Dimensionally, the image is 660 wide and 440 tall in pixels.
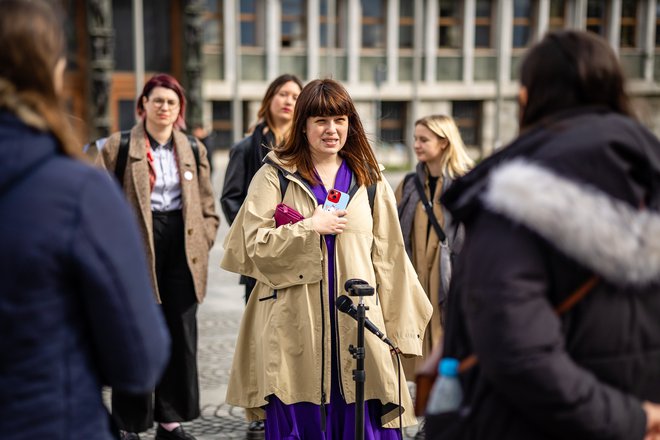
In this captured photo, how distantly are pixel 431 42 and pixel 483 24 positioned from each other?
8.93 ft

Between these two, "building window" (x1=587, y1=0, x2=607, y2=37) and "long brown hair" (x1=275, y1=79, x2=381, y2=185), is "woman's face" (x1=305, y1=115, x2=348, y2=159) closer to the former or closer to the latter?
"long brown hair" (x1=275, y1=79, x2=381, y2=185)

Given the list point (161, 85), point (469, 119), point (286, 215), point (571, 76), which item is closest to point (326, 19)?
point (469, 119)

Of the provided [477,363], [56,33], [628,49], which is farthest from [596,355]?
[628,49]

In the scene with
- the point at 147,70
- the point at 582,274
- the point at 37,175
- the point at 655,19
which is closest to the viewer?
the point at 37,175

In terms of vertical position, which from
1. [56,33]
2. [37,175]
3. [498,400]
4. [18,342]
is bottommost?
[498,400]

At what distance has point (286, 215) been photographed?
4.20 metres

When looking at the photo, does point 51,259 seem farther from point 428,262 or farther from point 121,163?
point 428,262

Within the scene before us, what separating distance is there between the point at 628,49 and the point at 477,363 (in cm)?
4037

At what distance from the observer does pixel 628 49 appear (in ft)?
130

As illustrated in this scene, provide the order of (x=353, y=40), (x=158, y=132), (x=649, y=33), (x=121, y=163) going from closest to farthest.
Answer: (x=121, y=163)
(x=158, y=132)
(x=353, y=40)
(x=649, y=33)


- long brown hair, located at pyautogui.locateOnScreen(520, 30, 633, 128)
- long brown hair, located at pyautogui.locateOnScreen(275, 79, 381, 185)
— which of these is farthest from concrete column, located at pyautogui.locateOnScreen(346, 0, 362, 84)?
long brown hair, located at pyautogui.locateOnScreen(520, 30, 633, 128)

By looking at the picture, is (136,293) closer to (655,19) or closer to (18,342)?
(18,342)

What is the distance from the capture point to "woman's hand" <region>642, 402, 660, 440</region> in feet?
6.82

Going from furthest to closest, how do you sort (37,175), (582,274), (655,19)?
1. (655,19)
2. (582,274)
3. (37,175)
